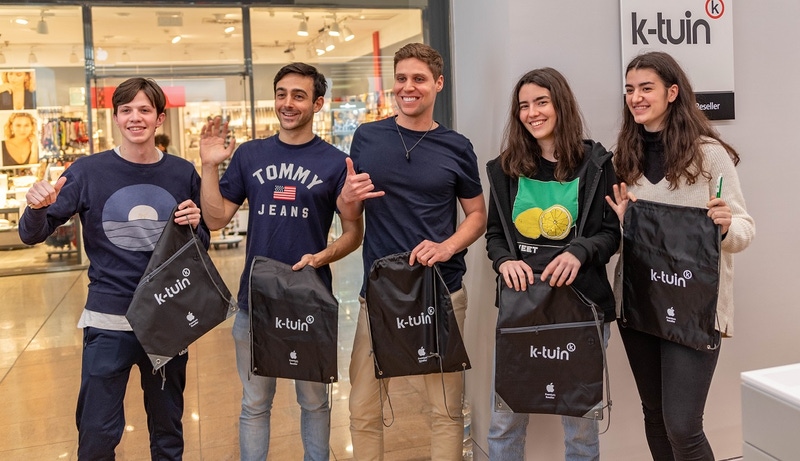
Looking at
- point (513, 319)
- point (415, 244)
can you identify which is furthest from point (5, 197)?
point (513, 319)

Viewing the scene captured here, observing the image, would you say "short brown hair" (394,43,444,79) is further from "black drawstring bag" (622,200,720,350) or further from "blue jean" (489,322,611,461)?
"blue jean" (489,322,611,461)

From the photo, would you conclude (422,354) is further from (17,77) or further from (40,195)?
(17,77)

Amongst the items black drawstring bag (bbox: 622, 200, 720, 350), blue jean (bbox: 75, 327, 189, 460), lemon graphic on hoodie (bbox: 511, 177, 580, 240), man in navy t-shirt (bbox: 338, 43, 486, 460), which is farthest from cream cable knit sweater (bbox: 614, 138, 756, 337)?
blue jean (bbox: 75, 327, 189, 460)

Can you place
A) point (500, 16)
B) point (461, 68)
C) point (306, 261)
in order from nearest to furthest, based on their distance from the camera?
1. point (306, 261)
2. point (500, 16)
3. point (461, 68)

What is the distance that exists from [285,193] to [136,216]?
53 centimetres

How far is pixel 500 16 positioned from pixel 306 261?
136 cm

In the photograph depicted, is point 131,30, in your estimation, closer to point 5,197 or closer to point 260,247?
point 5,197

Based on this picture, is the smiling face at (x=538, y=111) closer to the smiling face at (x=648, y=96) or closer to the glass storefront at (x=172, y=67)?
the smiling face at (x=648, y=96)

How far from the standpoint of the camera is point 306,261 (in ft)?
8.83

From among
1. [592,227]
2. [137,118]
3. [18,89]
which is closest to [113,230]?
[137,118]

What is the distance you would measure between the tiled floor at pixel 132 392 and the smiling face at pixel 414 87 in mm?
1775

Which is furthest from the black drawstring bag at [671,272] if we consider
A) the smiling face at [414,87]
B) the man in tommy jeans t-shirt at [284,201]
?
the man in tommy jeans t-shirt at [284,201]

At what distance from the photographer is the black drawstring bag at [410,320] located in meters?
2.64

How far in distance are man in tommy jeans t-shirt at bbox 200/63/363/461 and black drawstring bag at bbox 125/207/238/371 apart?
0.54ft
